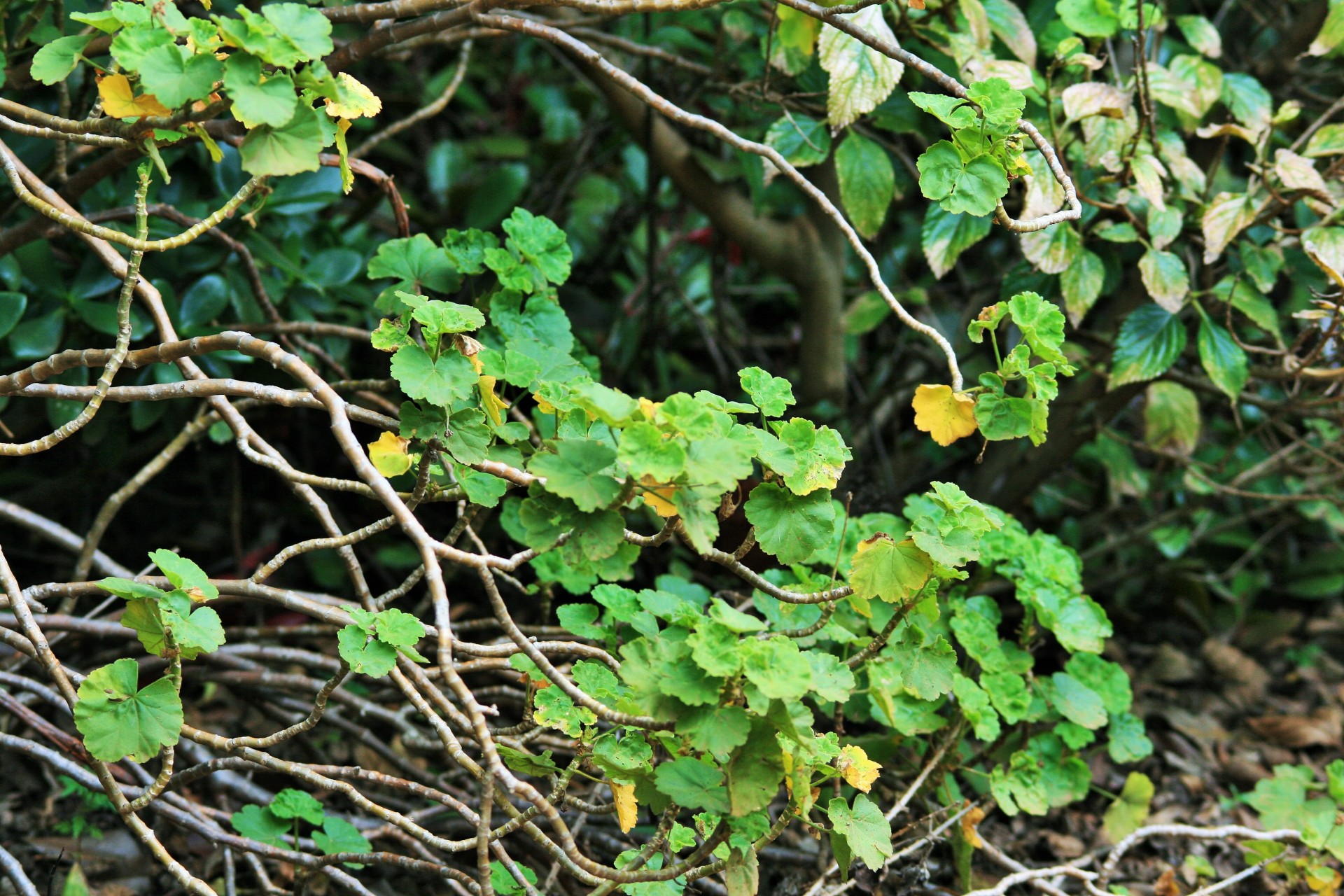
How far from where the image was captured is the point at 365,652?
3.56ft

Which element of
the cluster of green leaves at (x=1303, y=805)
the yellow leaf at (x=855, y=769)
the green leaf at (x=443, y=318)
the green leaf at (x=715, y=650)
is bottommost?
the cluster of green leaves at (x=1303, y=805)

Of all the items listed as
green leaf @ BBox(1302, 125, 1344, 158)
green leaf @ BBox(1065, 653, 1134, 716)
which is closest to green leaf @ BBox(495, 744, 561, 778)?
green leaf @ BBox(1065, 653, 1134, 716)

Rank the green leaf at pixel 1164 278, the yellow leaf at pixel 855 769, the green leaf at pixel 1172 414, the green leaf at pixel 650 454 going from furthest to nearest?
the green leaf at pixel 1172 414 → the green leaf at pixel 1164 278 → the yellow leaf at pixel 855 769 → the green leaf at pixel 650 454

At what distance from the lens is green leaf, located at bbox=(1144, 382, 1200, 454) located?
6.18ft

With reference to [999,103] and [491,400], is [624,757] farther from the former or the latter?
[999,103]

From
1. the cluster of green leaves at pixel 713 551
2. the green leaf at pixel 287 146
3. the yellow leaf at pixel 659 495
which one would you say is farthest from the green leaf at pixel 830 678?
the green leaf at pixel 287 146

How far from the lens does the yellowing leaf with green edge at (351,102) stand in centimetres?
102

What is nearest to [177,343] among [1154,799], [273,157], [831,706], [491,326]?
[273,157]

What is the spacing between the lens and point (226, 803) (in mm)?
1616

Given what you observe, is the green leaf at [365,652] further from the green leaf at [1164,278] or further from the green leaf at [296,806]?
the green leaf at [1164,278]

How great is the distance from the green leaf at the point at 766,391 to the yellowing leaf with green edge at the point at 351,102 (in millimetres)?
450

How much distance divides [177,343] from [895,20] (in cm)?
112

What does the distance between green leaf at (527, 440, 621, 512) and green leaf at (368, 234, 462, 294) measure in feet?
1.92

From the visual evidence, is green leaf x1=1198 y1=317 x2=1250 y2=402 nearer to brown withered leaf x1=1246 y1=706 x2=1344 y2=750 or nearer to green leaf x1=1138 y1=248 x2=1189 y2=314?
green leaf x1=1138 y1=248 x2=1189 y2=314
